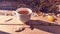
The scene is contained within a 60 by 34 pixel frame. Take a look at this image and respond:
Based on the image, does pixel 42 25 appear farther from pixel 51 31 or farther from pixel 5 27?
pixel 5 27

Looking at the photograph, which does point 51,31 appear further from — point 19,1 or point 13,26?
point 19,1

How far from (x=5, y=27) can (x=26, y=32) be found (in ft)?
0.39

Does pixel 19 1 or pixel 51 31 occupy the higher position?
pixel 19 1

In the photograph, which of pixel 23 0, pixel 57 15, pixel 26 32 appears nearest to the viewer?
pixel 26 32

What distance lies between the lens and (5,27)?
0.78m

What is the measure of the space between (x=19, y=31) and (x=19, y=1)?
0.98 feet

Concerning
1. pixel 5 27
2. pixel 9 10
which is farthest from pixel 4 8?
pixel 5 27

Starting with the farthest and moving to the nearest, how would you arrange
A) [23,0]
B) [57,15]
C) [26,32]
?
[23,0] → [57,15] → [26,32]

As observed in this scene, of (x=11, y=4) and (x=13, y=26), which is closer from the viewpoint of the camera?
(x=13, y=26)

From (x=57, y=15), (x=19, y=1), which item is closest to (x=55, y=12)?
(x=57, y=15)

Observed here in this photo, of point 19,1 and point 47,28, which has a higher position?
point 19,1

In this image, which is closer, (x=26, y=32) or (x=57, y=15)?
(x=26, y=32)

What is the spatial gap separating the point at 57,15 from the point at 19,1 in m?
0.28

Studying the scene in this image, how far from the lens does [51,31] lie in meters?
0.76
